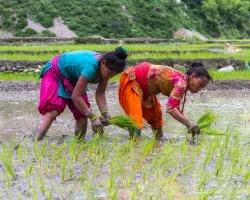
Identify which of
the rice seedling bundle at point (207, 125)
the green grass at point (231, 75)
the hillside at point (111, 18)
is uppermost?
the rice seedling bundle at point (207, 125)

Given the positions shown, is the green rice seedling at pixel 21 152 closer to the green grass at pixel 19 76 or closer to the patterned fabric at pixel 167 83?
the patterned fabric at pixel 167 83

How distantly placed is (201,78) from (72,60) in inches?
45.8

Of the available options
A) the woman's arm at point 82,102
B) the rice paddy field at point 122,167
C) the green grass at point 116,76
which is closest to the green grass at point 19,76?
the green grass at point 116,76

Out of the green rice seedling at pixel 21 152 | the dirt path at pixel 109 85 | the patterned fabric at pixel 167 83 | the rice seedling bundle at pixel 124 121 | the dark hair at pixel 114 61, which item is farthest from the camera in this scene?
the dirt path at pixel 109 85

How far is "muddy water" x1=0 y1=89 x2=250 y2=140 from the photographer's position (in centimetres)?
654

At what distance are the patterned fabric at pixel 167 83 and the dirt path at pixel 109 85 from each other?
5.35 metres

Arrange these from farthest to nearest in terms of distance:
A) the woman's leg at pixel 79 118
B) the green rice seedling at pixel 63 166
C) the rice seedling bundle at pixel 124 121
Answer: the woman's leg at pixel 79 118 < the rice seedling bundle at pixel 124 121 < the green rice seedling at pixel 63 166

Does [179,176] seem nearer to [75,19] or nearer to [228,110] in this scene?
[228,110]

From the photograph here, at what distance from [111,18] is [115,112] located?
29306 mm

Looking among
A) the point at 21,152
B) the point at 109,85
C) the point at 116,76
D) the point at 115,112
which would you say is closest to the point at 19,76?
the point at 116,76

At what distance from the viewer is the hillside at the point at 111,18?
34719 mm

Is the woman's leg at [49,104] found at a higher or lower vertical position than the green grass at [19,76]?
higher

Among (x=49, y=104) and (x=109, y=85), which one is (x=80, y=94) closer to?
(x=49, y=104)

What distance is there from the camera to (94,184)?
375cm
